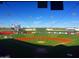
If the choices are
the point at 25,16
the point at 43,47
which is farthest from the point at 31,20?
the point at 43,47

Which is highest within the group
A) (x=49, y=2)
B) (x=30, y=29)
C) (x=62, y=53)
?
(x=49, y=2)

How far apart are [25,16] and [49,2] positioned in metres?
0.36

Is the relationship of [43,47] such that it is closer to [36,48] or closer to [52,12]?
[36,48]

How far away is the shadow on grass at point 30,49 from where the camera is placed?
183 inches

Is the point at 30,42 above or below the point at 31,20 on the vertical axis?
below

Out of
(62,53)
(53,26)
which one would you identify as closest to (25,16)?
(53,26)

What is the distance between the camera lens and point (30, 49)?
467cm

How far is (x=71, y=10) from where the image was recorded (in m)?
4.63

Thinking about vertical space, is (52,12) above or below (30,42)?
above

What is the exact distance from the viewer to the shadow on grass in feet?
15.2

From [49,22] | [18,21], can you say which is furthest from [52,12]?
[18,21]

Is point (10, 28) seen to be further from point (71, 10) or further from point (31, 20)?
point (71, 10)

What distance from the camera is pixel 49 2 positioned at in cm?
460

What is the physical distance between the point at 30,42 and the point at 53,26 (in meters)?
0.36
